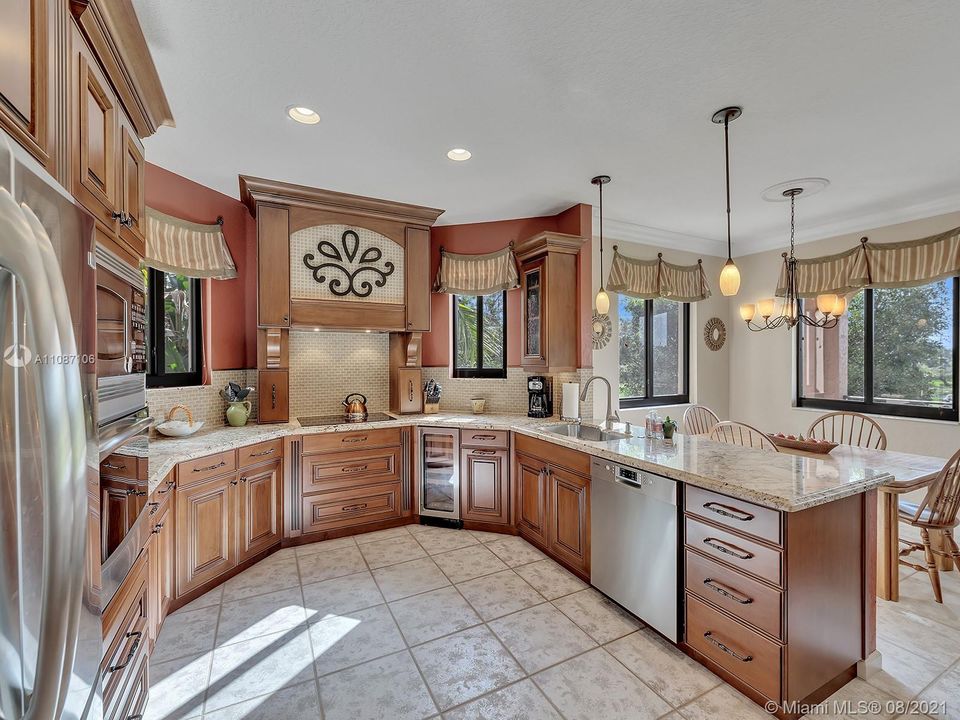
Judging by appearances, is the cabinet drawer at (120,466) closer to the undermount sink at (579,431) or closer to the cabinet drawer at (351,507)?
the cabinet drawer at (351,507)

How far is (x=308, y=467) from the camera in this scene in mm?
A: 3332

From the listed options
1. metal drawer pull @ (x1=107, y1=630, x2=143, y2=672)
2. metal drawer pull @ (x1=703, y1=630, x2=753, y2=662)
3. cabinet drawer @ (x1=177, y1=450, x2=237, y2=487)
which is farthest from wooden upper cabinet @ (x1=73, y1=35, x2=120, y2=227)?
metal drawer pull @ (x1=703, y1=630, x2=753, y2=662)

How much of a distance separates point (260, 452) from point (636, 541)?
8.23 ft

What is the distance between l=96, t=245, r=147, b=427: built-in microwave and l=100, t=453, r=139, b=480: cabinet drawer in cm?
9

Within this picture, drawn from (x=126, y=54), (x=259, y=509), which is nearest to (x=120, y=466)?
(x=126, y=54)

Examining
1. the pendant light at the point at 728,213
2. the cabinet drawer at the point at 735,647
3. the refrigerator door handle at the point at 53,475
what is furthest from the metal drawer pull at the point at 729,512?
the refrigerator door handle at the point at 53,475

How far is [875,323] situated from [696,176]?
2.72m

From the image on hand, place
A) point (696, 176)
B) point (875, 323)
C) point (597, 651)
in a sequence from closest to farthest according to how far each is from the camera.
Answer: point (597, 651), point (696, 176), point (875, 323)

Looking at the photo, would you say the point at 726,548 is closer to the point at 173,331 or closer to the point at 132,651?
the point at 132,651

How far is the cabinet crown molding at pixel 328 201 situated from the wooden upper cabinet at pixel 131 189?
168 cm

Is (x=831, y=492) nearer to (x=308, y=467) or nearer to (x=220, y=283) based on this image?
(x=308, y=467)

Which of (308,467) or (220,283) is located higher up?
(220,283)

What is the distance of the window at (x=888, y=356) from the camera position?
152 inches

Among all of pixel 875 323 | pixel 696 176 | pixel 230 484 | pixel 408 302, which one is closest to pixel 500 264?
pixel 408 302
